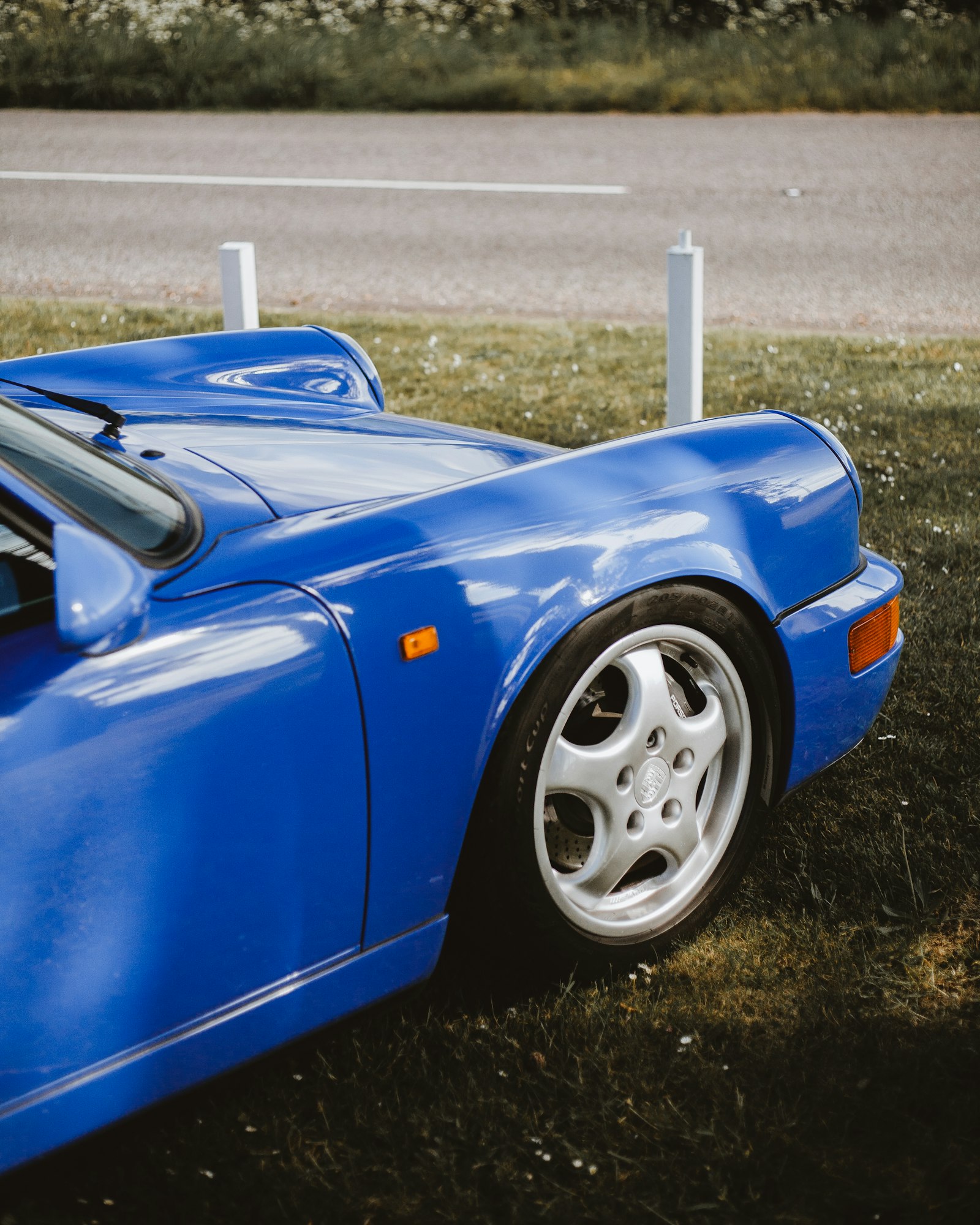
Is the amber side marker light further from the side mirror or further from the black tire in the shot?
the side mirror

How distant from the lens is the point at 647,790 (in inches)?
89.5

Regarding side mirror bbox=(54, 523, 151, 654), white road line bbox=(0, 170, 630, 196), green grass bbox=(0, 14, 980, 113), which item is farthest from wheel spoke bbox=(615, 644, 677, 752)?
green grass bbox=(0, 14, 980, 113)

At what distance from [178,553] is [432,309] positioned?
6044 mm

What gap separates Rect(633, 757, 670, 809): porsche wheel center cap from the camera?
88.7 inches

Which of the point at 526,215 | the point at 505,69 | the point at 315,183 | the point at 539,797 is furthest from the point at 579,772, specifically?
the point at 505,69

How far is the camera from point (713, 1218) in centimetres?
187

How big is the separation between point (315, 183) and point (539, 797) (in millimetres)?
9351

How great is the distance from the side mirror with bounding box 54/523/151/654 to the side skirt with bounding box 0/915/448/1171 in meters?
0.59

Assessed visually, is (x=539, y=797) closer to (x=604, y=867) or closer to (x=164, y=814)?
(x=604, y=867)

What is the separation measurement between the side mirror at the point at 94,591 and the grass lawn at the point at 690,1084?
2.36 feet

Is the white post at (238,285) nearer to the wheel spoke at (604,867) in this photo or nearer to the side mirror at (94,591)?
the wheel spoke at (604,867)

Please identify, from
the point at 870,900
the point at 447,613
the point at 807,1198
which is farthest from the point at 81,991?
the point at 870,900

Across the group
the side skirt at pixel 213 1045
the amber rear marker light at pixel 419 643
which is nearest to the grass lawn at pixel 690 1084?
the side skirt at pixel 213 1045

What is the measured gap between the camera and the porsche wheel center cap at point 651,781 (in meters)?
2.25
